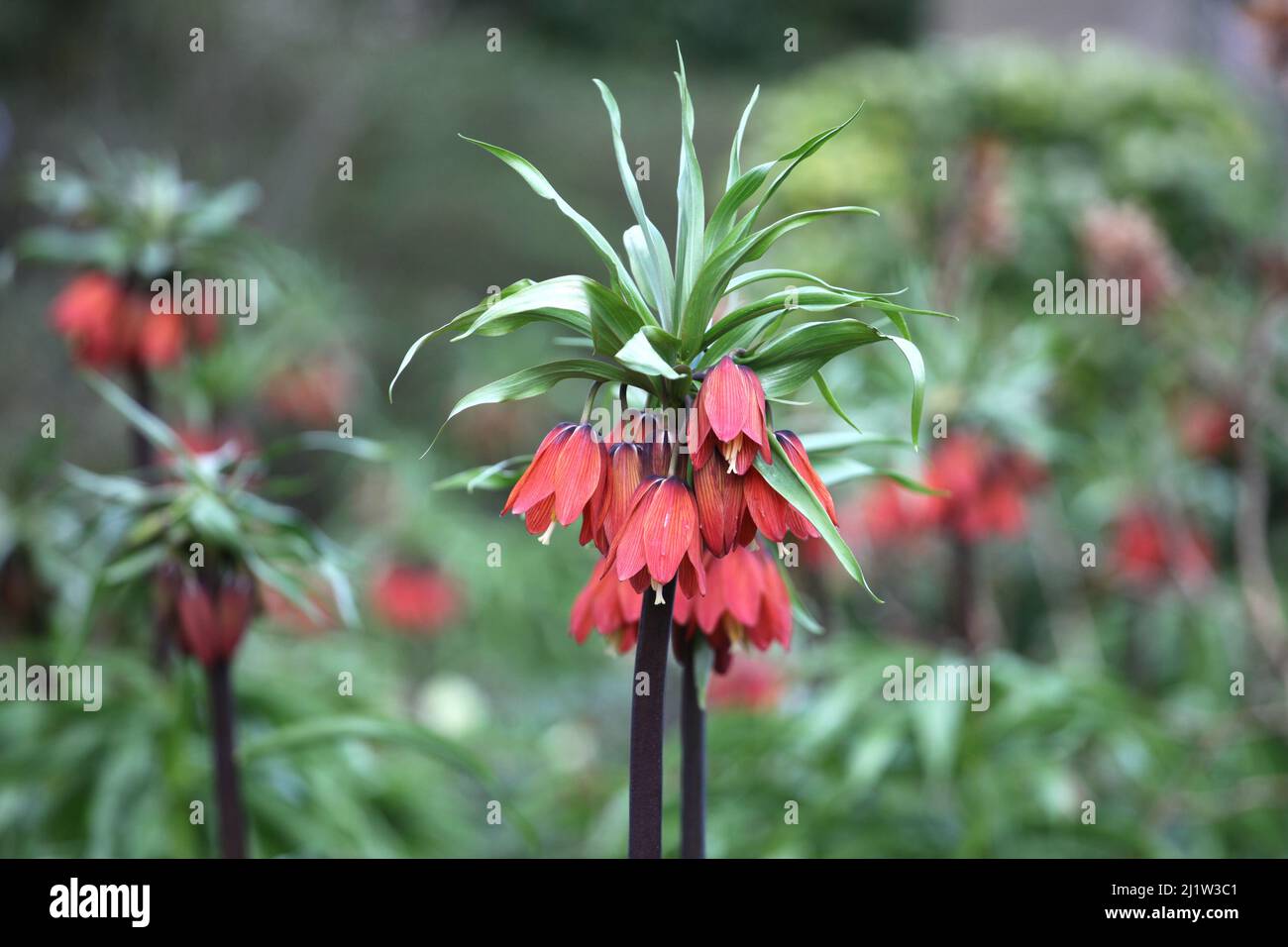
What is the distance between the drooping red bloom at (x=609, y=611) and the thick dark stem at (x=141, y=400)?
55.1 inches

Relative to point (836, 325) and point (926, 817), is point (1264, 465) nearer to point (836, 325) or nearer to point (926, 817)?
point (926, 817)

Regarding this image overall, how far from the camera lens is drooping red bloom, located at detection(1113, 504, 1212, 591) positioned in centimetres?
325

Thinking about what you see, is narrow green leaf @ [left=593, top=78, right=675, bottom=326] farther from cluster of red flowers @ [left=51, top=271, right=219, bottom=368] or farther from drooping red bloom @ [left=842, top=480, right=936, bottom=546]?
cluster of red flowers @ [left=51, top=271, right=219, bottom=368]

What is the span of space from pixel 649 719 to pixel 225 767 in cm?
83

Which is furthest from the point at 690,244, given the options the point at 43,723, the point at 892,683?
the point at 43,723

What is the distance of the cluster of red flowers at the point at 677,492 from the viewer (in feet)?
3.18

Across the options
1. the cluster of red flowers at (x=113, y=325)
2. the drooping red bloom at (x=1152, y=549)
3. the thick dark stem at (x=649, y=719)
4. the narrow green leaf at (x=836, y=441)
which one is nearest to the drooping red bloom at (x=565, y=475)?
the thick dark stem at (x=649, y=719)

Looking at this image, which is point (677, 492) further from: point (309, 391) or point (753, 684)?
point (309, 391)

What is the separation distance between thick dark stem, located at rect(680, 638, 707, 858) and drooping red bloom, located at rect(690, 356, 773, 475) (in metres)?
0.29

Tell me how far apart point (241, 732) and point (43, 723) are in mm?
419

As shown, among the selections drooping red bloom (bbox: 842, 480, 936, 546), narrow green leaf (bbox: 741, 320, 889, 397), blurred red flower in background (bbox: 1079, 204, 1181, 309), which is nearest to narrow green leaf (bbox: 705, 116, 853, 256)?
narrow green leaf (bbox: 741, 320, 889, 397)
